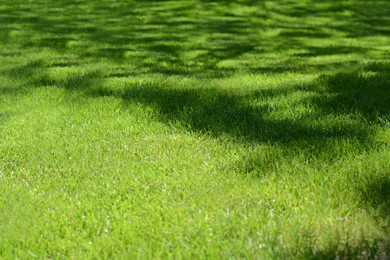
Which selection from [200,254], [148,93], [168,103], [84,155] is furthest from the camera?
[148,93]

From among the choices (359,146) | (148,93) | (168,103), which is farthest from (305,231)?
(148,93)

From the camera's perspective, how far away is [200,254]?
8.86 feet

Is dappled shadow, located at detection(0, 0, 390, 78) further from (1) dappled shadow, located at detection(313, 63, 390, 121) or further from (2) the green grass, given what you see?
(1) dappled shadow, located at detection(313, 63, 390, 121)

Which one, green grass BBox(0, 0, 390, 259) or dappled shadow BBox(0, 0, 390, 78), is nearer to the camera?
green grass BBox(0, 0, 390, 259)

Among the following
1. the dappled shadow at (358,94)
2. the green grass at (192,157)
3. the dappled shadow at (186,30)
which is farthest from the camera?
the dappled shadow at (186,30)

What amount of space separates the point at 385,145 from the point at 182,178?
53.7 inches

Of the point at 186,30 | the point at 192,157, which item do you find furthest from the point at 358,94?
the point at 186,30

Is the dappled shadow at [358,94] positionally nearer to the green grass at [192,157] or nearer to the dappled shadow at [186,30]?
the green grass at [192,157]

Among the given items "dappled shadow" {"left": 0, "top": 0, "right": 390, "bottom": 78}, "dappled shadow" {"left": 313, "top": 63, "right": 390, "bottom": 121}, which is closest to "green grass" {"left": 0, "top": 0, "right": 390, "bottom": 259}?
"dappled shadow" {"left": 313, "top": 63, "right": 390, "bottom": 121}

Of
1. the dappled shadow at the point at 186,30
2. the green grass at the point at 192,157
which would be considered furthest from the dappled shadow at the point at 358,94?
the dappled shadow at the point at 186,30

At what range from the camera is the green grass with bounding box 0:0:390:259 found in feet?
9.45

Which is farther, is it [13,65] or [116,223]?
[13,65]

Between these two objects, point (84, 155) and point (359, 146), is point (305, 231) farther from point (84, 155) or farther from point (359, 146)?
point (84, 155)

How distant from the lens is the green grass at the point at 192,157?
2.88 metres
